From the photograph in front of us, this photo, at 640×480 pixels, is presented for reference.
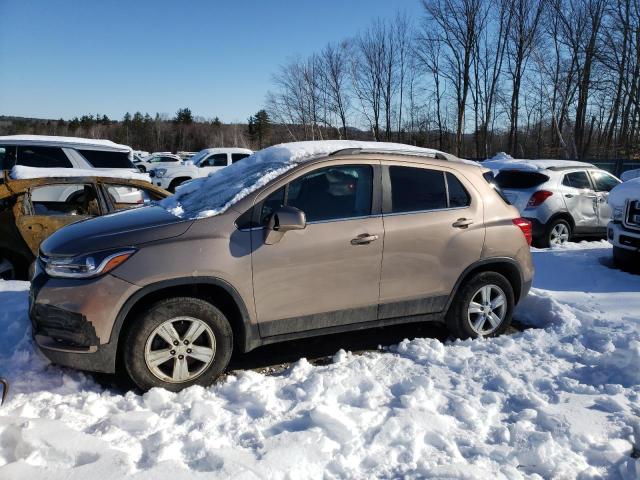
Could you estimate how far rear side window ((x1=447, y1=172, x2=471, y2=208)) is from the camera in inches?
→ 165

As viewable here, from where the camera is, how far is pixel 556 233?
8.88 m

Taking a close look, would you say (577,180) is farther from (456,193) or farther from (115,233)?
(115,233)

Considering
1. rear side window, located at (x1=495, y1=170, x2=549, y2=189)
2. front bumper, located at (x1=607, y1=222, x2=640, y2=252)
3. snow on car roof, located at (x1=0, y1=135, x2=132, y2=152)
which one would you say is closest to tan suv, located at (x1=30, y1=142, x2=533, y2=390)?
front bumper, located at (x1=607, y1=222, x2=640, y2=252)

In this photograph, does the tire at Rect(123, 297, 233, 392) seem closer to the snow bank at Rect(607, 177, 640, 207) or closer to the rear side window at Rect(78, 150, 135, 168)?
the snow bank at Rect(607, 177, 640, 207)

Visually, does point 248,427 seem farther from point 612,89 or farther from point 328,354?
point 612,89

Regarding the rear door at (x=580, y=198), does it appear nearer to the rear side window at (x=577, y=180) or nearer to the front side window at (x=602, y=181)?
the rear side window at (x=577, y=180)

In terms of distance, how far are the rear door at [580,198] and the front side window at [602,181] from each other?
18 centimetres

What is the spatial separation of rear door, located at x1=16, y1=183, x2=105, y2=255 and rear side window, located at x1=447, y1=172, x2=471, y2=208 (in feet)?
13.9

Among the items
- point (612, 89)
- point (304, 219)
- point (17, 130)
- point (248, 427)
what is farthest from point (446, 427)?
point (17, 130)

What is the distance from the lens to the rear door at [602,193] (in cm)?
927

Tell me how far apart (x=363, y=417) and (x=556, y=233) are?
732cm

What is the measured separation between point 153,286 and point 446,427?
2048 mm

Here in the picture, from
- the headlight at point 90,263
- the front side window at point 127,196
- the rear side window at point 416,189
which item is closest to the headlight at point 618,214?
the rear side window at point 416,189

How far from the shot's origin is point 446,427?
114 inches
